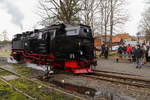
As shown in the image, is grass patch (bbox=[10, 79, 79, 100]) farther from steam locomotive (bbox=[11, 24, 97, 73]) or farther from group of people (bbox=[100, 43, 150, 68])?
group of people (bbox=[100, 43, 150, 68])

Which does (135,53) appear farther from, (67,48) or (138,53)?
(67,48)

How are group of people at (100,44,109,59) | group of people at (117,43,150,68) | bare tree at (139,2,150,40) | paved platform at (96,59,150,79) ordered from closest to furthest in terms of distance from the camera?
paved platform at (96,59,150,79) → group of people at (117,43,150,68) → group of people at (100,44,109,59) → bare tree at (139,2,150,40)

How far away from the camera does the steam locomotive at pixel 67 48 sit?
9.59 m

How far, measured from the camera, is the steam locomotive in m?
9.59

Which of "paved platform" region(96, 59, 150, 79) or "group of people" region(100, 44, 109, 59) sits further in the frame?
"group of people" region(100, 44, 109, 59)

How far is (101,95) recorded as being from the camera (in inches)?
238

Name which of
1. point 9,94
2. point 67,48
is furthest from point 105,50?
point 9,94

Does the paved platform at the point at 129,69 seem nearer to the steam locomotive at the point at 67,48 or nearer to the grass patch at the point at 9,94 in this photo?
the steam locomotive at the point at 67,48

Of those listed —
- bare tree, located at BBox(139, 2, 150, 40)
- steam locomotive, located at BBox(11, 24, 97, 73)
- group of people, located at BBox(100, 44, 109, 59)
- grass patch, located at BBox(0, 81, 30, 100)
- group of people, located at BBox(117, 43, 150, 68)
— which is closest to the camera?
grass patch, located at BBox(0, 81, 30, 100)

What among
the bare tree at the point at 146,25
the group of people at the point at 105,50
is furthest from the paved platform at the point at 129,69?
the bare tree at the point at 146,25

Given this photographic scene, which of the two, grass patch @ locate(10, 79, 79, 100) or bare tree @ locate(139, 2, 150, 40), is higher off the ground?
bare tree @ locate(139, 2, 150, 40)

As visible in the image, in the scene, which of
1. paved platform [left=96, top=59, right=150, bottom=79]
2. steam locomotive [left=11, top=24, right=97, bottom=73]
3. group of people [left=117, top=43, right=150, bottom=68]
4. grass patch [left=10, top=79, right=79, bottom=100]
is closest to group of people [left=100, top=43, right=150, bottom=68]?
group of people [left=117, top=43, right=150, bottom=68]

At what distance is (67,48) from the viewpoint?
32.4 feet

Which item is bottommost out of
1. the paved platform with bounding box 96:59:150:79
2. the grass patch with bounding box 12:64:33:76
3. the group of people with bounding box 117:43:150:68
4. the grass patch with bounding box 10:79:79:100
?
the grass patch with bounding box 10:79:79:100
